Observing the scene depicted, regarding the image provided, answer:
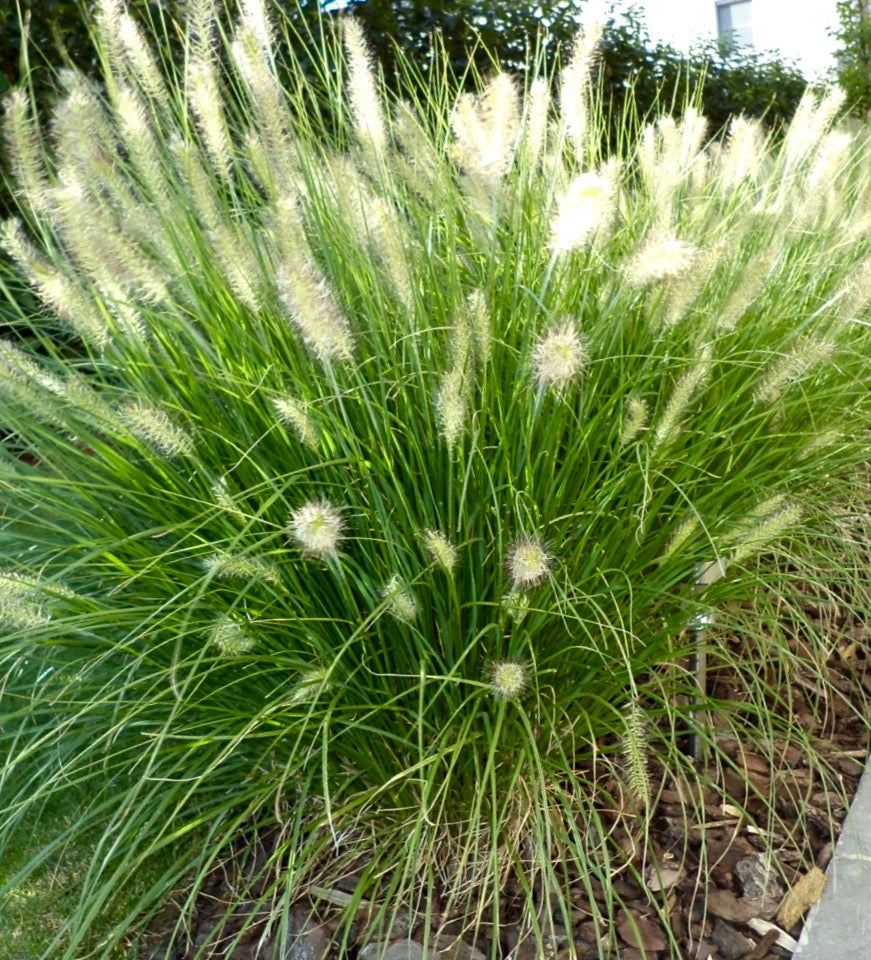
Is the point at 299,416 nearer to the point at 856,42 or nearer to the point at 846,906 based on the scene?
the point at 846,906

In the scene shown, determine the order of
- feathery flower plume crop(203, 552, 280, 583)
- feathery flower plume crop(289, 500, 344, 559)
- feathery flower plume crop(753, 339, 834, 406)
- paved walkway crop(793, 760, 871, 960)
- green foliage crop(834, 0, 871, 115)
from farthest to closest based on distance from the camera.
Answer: green foliage crop(834, 0, 871, 115)
feathery flower plume crop(753, 339, 834, 406)
paved walkway crop(793, 760, 871, 960)
feathery flower plume crop(203, 552, 280, 583)
feathery flower plume crop(289, 500, 344, 559)

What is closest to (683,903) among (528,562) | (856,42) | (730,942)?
(730,942)

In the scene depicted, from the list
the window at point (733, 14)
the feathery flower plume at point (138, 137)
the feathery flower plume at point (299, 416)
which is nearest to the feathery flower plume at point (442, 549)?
the feathery flower plume at point (299, 416)

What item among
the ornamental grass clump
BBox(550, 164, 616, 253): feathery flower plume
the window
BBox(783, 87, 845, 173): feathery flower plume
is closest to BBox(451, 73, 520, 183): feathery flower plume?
the ornamental grass clump

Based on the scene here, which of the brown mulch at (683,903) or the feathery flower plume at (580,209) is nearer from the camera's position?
the feathery flower plume at (580,209)

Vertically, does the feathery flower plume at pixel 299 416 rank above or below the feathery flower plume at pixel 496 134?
below

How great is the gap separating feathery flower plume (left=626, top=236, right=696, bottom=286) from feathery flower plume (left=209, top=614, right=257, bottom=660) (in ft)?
2.82

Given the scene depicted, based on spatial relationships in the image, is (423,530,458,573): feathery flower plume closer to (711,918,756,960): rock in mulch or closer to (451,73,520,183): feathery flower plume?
(451,73,520,183): feathery flower plume

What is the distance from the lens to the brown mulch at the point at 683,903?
2.01 meters

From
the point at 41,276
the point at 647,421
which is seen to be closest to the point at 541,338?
the point at 647,421

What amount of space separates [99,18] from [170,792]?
150 centimetres

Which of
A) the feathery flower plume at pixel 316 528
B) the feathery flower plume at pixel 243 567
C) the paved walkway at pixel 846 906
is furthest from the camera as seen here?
the paved walkway at pixel 846 906

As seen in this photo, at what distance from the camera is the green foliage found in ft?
38.3

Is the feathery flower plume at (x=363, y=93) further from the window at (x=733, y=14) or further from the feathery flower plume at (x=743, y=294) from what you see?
the window at (x=733, y=14)
